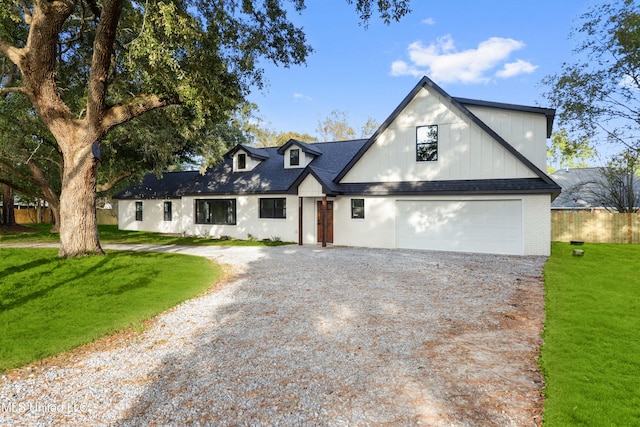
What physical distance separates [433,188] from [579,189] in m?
21.5

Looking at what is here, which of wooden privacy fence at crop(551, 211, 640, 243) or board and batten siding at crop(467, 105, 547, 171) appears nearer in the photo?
board and batten siding at crop(467, 105, 547, 171)

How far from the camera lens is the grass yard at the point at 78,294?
5.00 meters

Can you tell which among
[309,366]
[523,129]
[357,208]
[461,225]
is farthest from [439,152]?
[309,366]

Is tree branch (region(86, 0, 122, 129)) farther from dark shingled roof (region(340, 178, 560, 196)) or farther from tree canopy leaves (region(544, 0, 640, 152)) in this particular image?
tree canopy leaves (region(544, 0, 640, 152))

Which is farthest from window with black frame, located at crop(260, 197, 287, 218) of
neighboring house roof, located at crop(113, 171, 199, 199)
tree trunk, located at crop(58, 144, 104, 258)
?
tree trunk, located at crop(58, 144, 104, 258)

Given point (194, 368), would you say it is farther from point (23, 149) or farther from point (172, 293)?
point (23, 149)

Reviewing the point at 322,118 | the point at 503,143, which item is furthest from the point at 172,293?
the point at 322,118

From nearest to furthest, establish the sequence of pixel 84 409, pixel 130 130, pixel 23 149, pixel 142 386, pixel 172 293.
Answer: pixel 84 409
pixel 142 386
pixel 172 293
pixel 130 130
pixel 23 149

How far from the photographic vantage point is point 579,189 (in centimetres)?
2808

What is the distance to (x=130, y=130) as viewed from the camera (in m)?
15.0

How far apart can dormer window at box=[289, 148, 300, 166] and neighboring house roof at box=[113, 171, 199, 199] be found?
8476 millimetres

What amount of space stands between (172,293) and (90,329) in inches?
88.1

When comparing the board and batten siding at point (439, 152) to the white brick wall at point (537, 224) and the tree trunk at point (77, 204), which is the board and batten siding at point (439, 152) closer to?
the white brick wall at point (537, 224)

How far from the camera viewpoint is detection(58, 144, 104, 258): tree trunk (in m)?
10.9
